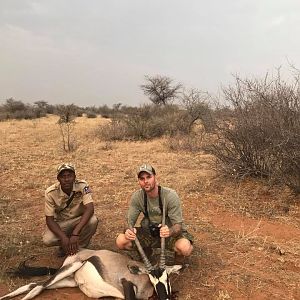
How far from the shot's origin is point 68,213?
517 centimetres

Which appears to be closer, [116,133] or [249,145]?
[249,145]

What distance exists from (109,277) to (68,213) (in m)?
1.17

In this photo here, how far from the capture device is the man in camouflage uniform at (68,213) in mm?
4824

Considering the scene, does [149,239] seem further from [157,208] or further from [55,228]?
[55,228]

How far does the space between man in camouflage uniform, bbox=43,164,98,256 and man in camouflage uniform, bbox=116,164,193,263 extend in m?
0.51

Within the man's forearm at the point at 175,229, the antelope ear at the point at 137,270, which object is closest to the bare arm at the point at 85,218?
the antelope ear at the point at 137,270

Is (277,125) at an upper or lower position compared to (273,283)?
upper

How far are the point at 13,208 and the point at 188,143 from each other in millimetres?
6920

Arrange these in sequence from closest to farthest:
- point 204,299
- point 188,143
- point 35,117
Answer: point 204,299 → point 188,143 → point 35,117

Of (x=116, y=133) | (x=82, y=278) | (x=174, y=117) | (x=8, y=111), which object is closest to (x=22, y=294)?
(x=82, y=278)

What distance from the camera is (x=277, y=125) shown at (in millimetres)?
7242

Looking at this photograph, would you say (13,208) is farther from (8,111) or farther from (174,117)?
(8,111)

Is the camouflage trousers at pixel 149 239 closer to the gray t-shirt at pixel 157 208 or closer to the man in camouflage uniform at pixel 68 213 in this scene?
the gray t-shirt at pixel 157 208

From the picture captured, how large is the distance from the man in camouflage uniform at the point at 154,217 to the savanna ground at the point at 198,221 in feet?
1.27
